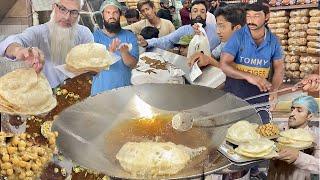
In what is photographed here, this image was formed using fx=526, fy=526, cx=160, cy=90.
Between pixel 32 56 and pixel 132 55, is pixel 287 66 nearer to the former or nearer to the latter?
pixel 132 55

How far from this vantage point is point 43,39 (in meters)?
1.82

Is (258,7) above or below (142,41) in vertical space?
above

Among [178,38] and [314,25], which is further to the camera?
[178,38]

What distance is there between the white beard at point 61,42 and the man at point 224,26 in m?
0.42

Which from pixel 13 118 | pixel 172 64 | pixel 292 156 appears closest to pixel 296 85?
pixel 292 156

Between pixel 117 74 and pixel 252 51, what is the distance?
47cm

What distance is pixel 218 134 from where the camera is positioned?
180 cm

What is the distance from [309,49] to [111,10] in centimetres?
68

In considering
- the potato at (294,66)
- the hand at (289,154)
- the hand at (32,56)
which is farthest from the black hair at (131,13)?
the hand at (289,154)

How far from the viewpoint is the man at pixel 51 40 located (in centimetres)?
181

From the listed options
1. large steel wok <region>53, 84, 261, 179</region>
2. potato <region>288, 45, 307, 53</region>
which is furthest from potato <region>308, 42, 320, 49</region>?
large steel wok <region>53, 84, 261, 179</region>

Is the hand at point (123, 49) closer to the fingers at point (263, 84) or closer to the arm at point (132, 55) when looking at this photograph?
the arm at point (132, 55)

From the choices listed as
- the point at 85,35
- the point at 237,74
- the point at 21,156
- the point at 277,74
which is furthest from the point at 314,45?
the point at 21,156

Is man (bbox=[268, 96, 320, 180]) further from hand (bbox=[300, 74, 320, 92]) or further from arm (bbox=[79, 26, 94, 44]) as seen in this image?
arm (bbox=[79, 26, 94, 44])
